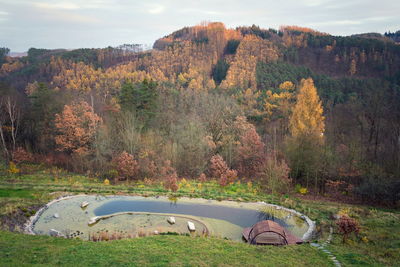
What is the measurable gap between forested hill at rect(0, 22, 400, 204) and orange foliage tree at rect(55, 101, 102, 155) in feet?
3.90

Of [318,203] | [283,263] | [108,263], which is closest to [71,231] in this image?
[108,263]

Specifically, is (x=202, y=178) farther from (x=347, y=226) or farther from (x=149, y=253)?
(x=149, y=253)

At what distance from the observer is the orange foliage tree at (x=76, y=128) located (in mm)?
32812

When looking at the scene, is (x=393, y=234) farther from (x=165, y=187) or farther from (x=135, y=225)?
(x=165, y=187)

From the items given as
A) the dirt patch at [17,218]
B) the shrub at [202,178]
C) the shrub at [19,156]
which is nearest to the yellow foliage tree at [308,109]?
the shrub at [202,178]

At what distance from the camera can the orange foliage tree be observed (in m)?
32.8

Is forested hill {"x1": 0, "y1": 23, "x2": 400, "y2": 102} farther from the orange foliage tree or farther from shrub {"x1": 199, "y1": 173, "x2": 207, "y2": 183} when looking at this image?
shrub {"x1": 199, "y1": 173, "x2": 207, "y2": 183}

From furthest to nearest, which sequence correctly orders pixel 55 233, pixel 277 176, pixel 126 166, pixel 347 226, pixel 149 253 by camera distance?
pixel 126 166
pixel 277 176
pixel 55 233
pixel 347 226
pixel 149 253

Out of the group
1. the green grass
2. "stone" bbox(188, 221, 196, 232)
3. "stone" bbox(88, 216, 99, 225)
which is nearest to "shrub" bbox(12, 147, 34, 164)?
"stone" bbox(88, 216, 99, 225)

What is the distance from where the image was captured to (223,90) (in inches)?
2493

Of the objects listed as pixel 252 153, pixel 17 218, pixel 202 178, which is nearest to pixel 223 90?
pixel 252 153

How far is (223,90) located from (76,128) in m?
37.3

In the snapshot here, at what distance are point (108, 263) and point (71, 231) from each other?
252 inches

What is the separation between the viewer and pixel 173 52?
89.9m
